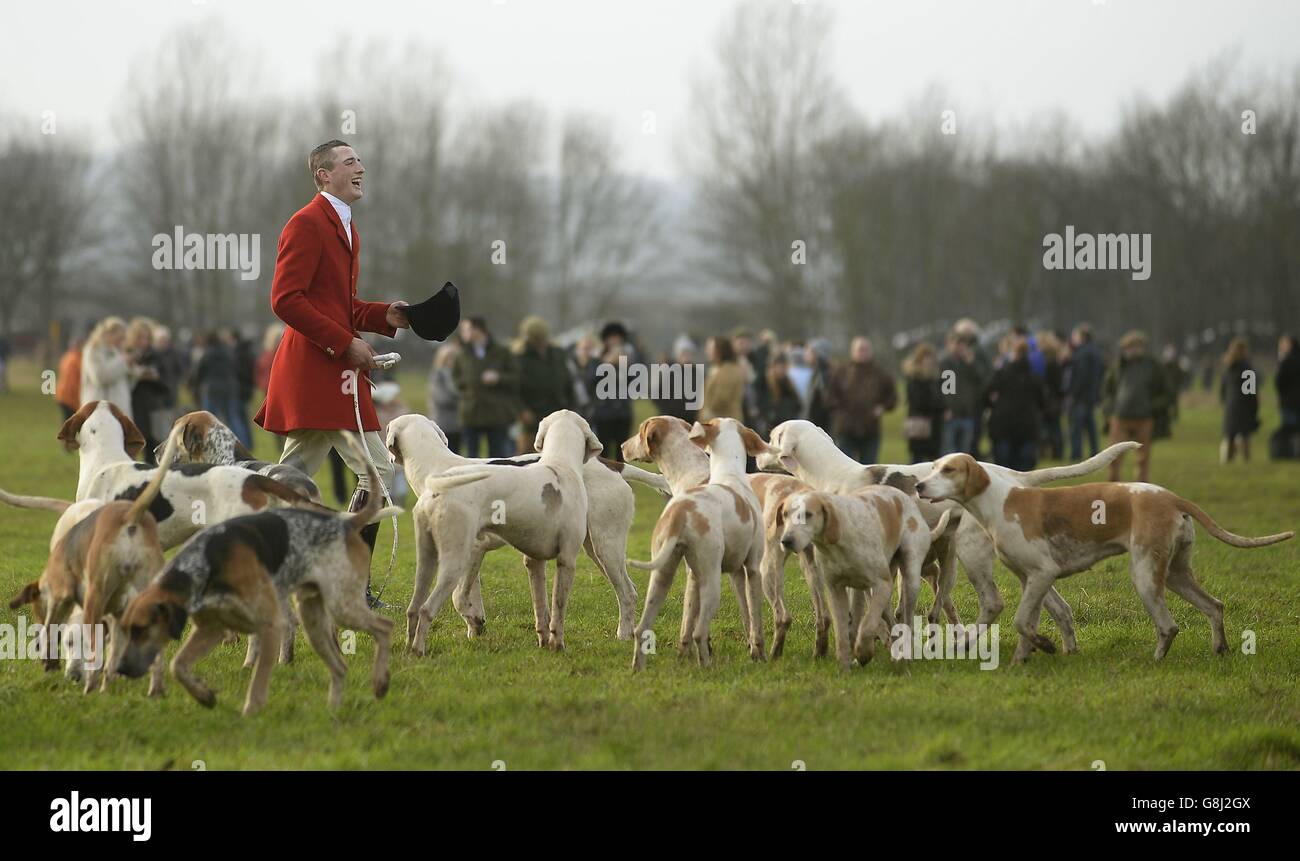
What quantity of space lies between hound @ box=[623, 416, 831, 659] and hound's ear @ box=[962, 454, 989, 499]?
905mm

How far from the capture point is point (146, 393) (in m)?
16.3

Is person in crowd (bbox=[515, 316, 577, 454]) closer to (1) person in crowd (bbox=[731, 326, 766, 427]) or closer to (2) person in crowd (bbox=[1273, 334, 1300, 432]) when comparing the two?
(1) person in crowd (bbox=[731, 326, 766, 427])

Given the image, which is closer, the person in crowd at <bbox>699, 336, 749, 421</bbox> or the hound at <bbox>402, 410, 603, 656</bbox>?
the hound at <bbox>402, 410, 603, 656</bbox>

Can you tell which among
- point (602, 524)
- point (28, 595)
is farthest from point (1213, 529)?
point (28, 595)

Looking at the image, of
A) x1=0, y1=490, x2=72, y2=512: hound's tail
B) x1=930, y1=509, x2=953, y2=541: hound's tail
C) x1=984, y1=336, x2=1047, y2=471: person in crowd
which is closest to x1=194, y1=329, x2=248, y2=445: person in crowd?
x1=984, y1=336, x2=1047, y2=471: person in crowd

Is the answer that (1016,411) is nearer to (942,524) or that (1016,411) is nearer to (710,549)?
(942,524)

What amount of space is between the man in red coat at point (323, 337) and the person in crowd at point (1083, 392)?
52.8 feet

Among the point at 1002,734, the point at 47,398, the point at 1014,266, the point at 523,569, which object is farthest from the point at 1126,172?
the point at 1002,734

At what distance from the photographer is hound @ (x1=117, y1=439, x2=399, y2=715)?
571 centimetres

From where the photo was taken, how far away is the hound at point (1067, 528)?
25.0 feet

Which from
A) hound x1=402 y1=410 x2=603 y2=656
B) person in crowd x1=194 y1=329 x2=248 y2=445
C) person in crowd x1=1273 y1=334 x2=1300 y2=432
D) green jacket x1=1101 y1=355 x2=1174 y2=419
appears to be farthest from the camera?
person in crowd x1=1273 y1=334 x2=1300 y2=432

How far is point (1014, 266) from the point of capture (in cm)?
5934

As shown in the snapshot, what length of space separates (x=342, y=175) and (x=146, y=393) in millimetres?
9325
